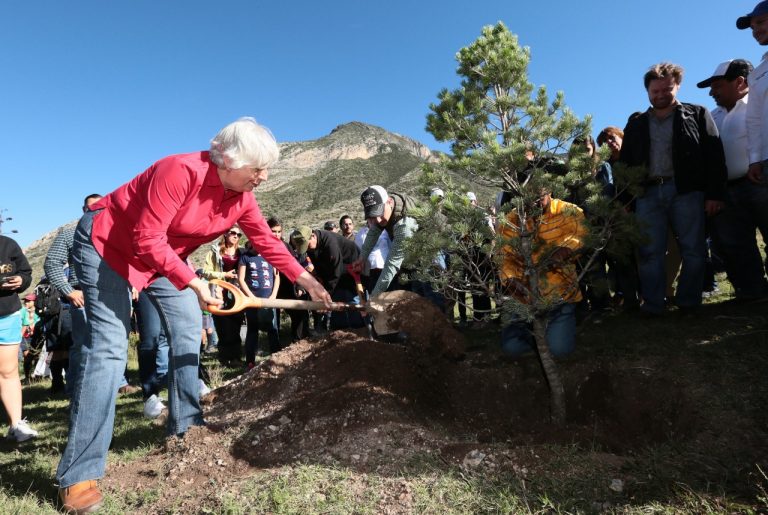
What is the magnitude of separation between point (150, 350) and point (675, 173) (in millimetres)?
4418

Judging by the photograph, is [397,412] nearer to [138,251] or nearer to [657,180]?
[138,251]

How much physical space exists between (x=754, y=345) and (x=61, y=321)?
669cm

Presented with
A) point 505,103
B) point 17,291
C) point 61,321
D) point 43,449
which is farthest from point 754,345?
point 61,321

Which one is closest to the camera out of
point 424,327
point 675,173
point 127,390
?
point 675,173

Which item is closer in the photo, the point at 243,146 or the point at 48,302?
the point at 243,146

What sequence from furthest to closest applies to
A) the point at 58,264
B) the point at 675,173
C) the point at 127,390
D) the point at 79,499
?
1. the point at 127,390
2. the point at 58,264
3. the point at 675,173
4. the point at 79,499

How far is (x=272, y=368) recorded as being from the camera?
3.96 metres

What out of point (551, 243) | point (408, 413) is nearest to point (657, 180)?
point (551, 243)

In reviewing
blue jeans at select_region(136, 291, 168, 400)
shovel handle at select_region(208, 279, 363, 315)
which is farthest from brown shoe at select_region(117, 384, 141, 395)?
shovel handle at select_region(208, 279, 363, 315)

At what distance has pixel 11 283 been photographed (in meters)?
3.27

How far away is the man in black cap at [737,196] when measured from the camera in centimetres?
363

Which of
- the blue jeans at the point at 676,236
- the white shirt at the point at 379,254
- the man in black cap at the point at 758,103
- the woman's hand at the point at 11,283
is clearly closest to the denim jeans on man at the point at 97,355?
the woman's hand at the point at 11,283

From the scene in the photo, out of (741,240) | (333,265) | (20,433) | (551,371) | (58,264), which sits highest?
(58,264)

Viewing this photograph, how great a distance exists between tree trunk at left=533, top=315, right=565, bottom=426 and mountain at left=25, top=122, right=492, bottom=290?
24.6 meters
